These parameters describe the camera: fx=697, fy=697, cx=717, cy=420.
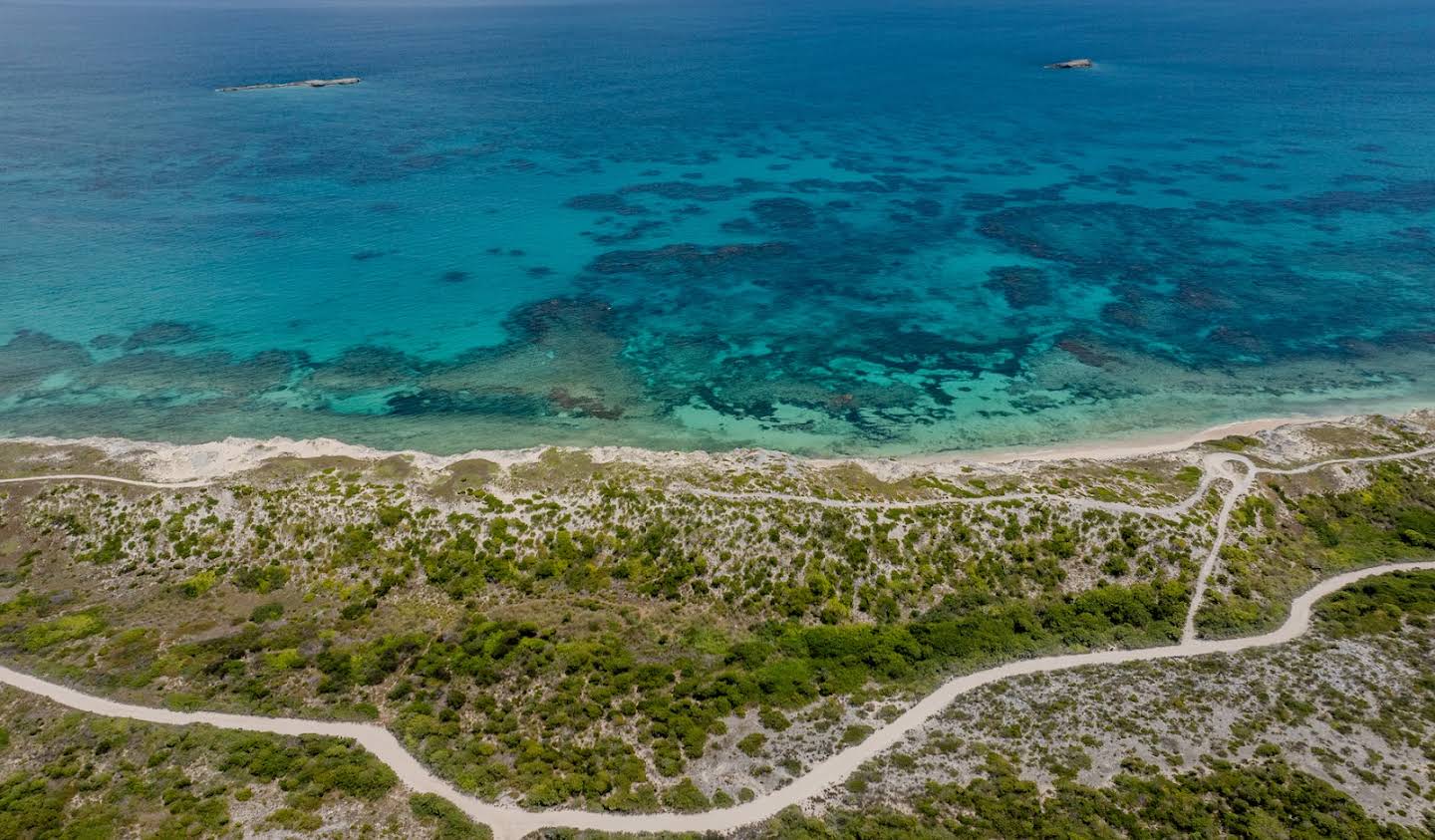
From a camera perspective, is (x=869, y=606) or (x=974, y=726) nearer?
(x=974, y=726)

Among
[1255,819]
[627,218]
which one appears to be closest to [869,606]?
[1255,819]

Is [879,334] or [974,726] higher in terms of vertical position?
[879,334]

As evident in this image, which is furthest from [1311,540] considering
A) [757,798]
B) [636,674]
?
[636,674]

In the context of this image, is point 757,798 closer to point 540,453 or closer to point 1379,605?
point 540,453

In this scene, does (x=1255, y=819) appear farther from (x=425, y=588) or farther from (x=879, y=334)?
(x=879, y=334)

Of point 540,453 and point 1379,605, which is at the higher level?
point 540,453

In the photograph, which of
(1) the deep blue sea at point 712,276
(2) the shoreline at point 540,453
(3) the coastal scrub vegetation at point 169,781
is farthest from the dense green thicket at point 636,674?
(1) the deep blue sea at point 712,276
